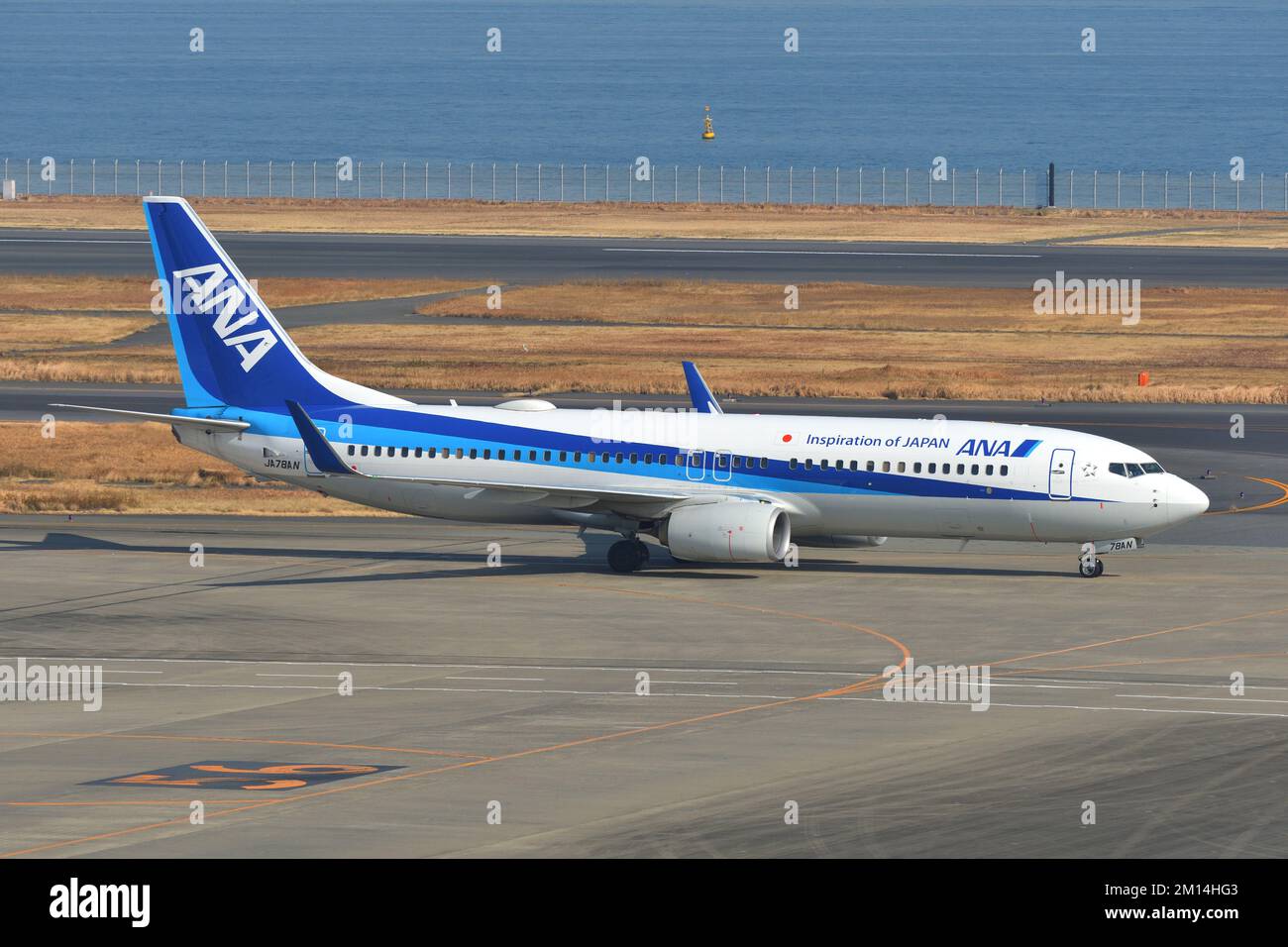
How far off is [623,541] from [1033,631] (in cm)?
1532

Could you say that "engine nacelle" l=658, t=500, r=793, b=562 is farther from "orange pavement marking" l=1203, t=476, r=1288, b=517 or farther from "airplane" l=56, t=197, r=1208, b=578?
"orange pavement marking" l=1203, t=476, r=1288, b=517

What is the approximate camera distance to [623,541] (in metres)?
62.6

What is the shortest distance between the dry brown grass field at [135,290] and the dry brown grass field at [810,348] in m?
7.76

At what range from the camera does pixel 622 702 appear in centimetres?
4406

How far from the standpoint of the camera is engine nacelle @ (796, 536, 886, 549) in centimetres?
6219

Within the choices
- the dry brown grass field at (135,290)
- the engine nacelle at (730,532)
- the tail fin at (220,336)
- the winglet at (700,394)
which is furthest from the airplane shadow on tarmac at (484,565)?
the dry brown grass field at (135,290)

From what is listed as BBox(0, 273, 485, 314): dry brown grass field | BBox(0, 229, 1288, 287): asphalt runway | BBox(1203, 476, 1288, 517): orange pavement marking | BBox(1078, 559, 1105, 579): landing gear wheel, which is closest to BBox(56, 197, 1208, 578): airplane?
BBox(1078, 559, 1105, 579): landing gear wheel

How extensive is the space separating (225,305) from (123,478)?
1743cm

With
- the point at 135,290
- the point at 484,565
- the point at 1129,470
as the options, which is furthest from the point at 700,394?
the point at 135,290

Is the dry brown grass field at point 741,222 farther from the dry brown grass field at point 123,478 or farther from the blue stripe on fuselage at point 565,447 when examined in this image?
the blue stripe on fuselage at point 565,447

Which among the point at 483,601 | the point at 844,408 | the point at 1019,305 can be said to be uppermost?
the point at 1019,305

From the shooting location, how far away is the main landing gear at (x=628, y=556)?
62.3 m
